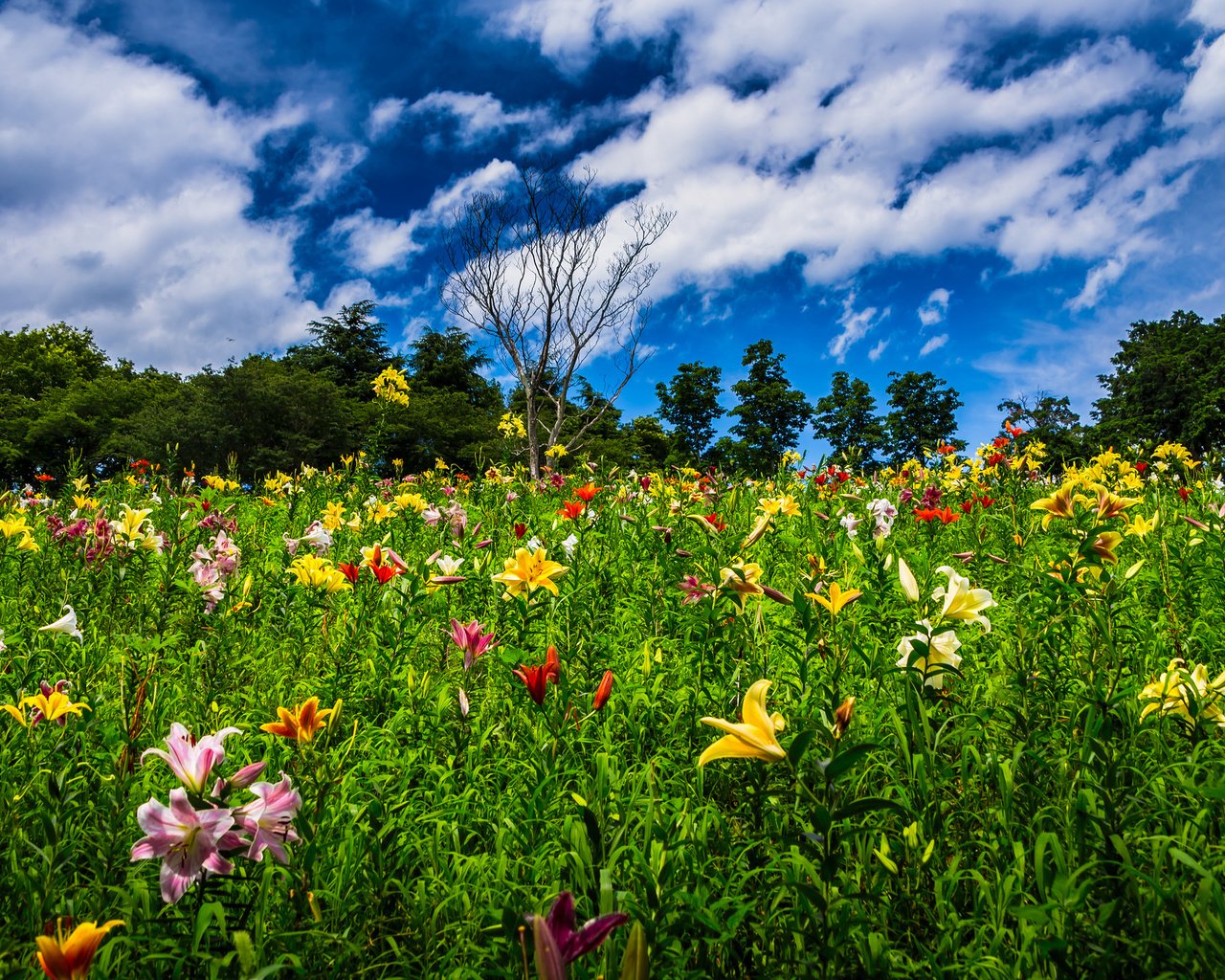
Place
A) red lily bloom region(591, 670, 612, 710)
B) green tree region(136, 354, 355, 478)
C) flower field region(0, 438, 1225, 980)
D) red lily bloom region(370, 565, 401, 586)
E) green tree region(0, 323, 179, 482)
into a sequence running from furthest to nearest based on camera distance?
green tree region(0, 323, 179, 482) → green tree region(136, 354, 355, 478) → red lily bloom region(370, 565, 401, 586) → red lily bloom region(591, 670, 612, 710) → flower field region(0, 438, 1225, 980)

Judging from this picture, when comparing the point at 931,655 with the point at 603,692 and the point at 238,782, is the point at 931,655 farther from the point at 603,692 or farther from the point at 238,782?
the point at 238,782

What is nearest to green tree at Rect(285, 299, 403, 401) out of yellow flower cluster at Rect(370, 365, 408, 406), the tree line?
the tree line

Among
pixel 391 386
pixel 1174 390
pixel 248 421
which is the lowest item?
pixel 391 386

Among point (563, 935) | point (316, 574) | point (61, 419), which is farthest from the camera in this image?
point (61, 419)

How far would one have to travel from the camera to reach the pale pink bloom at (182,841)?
92cm

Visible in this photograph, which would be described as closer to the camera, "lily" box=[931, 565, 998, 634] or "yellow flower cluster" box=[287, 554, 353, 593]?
"lily" box=[931, 565, 998, 634]

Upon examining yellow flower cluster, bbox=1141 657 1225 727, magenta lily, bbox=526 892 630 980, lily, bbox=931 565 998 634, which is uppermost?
lily, bbox=931 565 998 634

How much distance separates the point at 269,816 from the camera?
40.4 inches

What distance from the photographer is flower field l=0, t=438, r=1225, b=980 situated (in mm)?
1046

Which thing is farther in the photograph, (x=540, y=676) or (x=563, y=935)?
(x=540, y=676)

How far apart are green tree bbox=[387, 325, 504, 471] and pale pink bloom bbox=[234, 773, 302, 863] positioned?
2403cm

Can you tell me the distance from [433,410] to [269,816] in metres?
31.6

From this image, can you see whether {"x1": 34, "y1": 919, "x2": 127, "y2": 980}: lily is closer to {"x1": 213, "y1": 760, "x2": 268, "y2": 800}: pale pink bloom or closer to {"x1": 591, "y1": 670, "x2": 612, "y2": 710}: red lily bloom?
{"x1": 213, "y1": 760, "x2": 268, "y2": 800}: pale pink bloom

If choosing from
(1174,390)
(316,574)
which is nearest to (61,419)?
(316,574)
